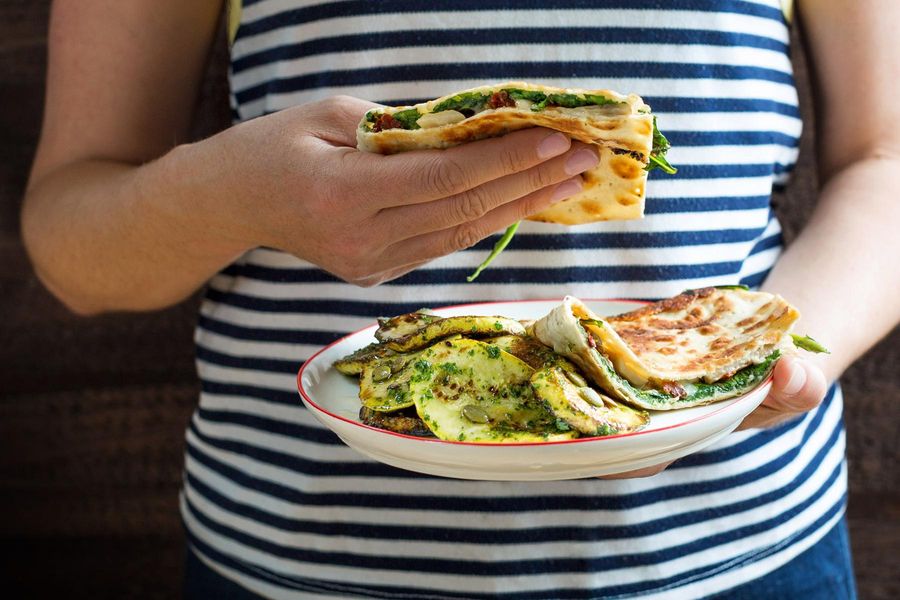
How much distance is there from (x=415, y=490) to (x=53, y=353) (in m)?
1.00

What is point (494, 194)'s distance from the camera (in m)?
0.77

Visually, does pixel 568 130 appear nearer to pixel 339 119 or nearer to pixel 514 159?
pixel 514 159

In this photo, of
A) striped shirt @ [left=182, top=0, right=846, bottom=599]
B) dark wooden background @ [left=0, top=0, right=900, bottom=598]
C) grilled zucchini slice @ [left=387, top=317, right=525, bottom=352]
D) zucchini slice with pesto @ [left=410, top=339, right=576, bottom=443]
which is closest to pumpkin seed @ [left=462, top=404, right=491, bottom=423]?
zucchini slice with pesto @ [left=410, top=339, right=576, bottom=443]

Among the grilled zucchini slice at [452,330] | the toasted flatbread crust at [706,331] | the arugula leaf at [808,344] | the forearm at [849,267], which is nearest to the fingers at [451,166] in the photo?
the grilled zucchini slice at [452,330]

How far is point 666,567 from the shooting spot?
1.05m

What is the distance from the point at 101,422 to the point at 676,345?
4.23 feet

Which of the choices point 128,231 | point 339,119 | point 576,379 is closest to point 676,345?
point 576,379

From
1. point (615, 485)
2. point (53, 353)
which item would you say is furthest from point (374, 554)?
point (53, 353)

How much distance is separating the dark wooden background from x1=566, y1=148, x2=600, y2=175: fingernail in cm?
100

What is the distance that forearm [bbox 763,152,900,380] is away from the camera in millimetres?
1060

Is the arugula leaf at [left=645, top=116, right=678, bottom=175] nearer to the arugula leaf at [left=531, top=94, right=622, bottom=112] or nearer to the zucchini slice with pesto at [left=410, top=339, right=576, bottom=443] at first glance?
the arugula leaf at [left=531, top=94, right=622, bottom=112]

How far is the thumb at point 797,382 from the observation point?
80 centimetres

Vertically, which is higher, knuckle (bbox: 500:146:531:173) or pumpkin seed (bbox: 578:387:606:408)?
knuckle (bbox: 500:146:531:173)

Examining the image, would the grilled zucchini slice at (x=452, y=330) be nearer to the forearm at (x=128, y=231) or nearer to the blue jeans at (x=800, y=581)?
the forearm at (x=128, y=231)
